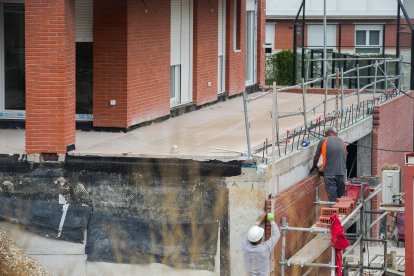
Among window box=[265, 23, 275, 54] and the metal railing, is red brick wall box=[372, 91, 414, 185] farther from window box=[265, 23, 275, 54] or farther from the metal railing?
window box=[265, 23, 275, 54]

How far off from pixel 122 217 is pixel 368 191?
5670mm

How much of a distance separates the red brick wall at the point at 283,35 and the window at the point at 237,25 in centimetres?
2289

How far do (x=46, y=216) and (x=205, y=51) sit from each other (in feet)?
33.7

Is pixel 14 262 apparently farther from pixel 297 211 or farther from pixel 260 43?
pixel 260 43

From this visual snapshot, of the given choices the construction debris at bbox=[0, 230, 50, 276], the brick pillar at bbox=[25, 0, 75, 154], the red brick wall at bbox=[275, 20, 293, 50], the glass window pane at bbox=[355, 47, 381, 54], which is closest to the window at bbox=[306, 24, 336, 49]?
the glass window pane at bbox=[355, 47, 381, 54]

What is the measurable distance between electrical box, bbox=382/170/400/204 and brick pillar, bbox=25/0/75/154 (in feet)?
19.8

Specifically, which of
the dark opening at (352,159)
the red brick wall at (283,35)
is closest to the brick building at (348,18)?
the red brick wall at (283,35)

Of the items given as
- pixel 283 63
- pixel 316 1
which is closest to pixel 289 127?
pixel 283 63

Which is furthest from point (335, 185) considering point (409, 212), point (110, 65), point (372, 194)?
point (110, 65)

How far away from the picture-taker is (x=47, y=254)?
18.9m

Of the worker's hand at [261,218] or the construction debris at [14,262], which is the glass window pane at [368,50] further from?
the construction debris at [14,262]

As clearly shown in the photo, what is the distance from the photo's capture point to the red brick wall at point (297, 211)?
18.7 m

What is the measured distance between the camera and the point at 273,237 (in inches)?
687

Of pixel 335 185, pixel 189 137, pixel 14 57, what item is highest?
pixel 14 57
